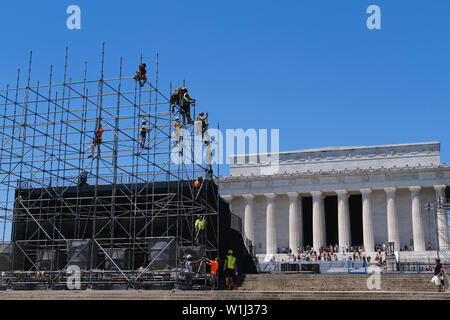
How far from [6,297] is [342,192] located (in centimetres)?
5087

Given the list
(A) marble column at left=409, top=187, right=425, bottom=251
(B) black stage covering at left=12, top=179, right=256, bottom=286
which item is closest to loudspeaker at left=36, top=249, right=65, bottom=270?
(B) black stage covering at left=12, top=179, right=256, bottom=286

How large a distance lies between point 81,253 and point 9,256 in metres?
5.53

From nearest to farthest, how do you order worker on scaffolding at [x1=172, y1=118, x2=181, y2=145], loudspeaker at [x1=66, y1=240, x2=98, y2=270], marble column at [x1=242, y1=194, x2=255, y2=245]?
loudspeaker at [x1=66, y1=240, x2=98, y2=270]
worker on scaffolding at [x1=172, y1=118, x2=181, y2=145]
marble column at [x1=242, y1=194, x2=255, y2=245]

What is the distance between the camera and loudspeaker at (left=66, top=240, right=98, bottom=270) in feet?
92.1

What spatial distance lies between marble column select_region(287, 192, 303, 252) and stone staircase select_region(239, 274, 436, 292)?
33.5 m

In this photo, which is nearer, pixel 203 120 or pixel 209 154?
pixel 203 120

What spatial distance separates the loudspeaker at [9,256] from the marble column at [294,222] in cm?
4068

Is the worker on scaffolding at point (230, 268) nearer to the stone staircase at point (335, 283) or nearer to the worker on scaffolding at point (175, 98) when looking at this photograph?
the stone staircase at point (335, 283)

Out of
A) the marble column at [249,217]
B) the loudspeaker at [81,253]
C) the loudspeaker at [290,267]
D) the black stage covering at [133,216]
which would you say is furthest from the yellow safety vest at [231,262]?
the marble column at [249,217]

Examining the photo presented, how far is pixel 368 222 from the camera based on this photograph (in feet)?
219

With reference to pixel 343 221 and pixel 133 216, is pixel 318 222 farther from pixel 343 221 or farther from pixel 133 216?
pixel 133 216

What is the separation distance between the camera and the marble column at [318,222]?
2653 inches

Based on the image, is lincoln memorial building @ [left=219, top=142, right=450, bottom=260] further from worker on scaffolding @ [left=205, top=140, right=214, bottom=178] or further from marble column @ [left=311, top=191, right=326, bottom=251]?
worker on scaffolding @ [left=205, top=140, right=214, bottom=178]

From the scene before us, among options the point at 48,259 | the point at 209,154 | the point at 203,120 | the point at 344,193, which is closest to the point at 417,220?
the point at 344,193
